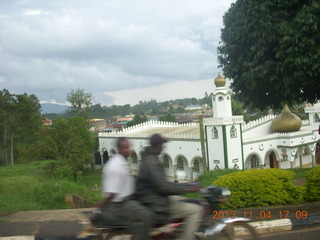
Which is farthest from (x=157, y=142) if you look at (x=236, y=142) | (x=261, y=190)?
(x=236, y=142)

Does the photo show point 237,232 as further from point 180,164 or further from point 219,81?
point 180,164

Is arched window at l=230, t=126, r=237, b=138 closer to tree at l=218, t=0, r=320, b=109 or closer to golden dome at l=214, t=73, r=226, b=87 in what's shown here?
golden dome at l=214, t=73, r=226, b=87

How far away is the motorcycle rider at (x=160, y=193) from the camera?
11.6 feet

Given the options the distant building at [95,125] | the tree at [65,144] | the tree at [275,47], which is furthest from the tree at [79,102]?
the tree at [275,47]

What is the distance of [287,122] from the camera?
2475cm

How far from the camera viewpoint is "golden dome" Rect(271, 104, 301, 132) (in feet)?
81.0

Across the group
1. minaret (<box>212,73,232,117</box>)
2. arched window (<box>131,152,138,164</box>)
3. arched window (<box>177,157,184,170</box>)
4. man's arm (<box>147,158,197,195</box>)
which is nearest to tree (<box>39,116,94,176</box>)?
arched window (<box>131,152,138,164</box>)

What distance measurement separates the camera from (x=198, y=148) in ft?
74.2

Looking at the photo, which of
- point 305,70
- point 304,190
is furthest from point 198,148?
point 304,190

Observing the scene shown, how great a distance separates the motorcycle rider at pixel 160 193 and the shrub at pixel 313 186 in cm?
368

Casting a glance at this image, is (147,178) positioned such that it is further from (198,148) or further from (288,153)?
(288,153)

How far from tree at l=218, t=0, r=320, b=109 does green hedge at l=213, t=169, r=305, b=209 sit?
142 inches

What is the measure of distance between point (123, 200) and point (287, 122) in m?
23.2

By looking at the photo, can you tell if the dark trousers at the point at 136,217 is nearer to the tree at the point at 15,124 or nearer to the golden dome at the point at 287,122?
the golden dome at the point at 287,122
